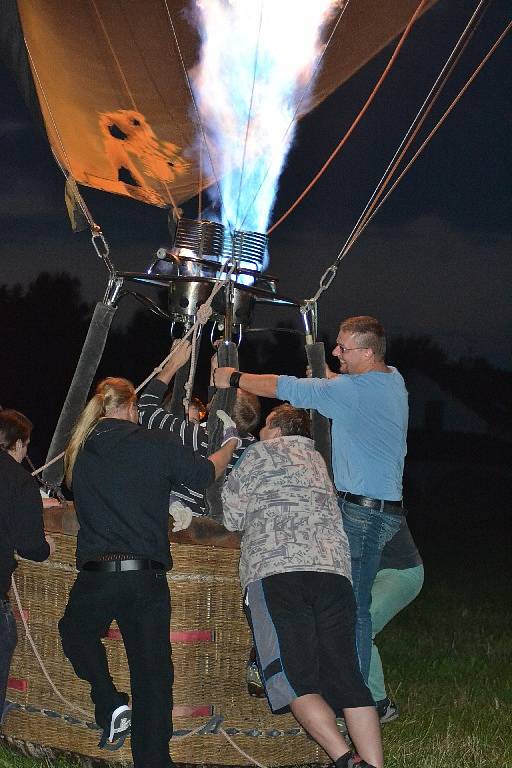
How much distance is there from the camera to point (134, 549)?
3.44 meters

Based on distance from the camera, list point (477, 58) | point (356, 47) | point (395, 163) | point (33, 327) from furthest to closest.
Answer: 1. point (33, 327)
2. point (477, 58)
3. point (356, 47)
4. point (395, 163)

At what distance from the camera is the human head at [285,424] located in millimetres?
3723

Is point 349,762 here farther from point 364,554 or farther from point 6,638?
point 6,638

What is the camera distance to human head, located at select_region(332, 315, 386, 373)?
3.84 meters

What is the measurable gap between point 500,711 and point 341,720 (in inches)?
52.0

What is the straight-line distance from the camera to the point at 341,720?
3934mm

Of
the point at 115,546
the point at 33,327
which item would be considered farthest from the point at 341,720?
the point at 33,327

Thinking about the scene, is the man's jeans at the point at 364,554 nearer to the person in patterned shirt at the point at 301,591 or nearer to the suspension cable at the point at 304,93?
the person in patterned shirt at the point at 301,591

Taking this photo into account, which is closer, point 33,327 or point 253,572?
point 253,572

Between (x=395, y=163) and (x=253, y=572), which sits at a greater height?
(x=395, y=163)

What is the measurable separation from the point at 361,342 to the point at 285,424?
392 millimetres

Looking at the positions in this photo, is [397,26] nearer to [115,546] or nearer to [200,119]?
[200,119]

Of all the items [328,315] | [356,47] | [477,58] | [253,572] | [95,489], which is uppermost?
[477,58]

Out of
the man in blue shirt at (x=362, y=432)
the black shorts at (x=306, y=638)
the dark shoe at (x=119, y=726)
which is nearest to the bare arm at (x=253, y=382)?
the man in blue shirt at (x=362, y=432)
